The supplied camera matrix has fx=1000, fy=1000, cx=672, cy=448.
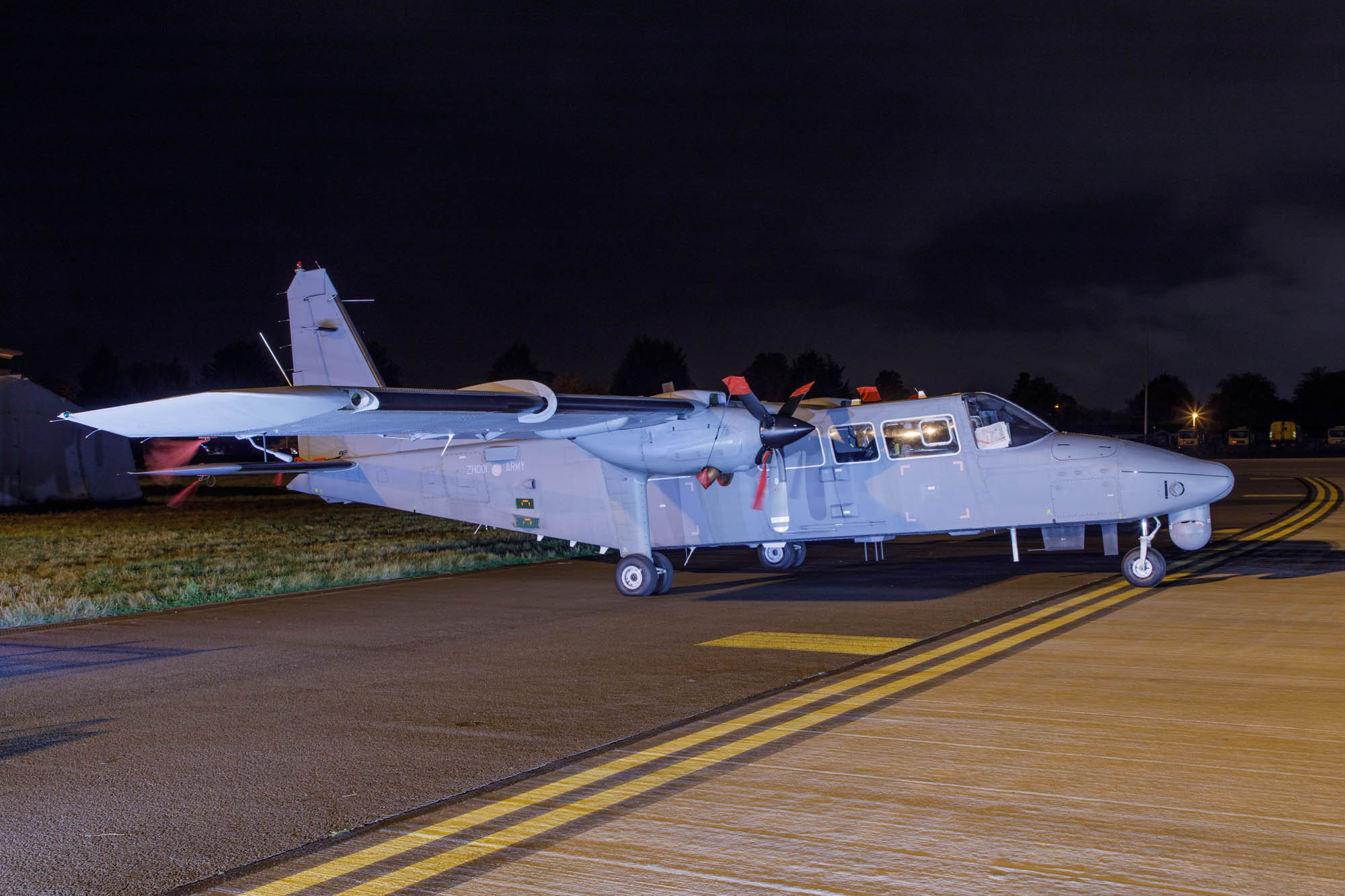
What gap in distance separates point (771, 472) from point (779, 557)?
3502 millimetres

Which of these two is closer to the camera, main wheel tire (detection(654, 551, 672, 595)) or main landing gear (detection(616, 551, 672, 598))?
main landing gear (detection(616, 551, 672, 598))

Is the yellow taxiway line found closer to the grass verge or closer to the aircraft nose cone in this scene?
the aircraft nose cone

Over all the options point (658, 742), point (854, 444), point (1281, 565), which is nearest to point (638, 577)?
point (854, 444)

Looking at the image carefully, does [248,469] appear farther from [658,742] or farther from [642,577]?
[658,742]

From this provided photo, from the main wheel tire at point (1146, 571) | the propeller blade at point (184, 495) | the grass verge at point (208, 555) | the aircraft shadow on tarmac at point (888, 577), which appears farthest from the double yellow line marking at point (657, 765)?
the grass verge at point (208, 555)

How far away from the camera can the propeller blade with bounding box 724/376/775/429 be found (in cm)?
1380

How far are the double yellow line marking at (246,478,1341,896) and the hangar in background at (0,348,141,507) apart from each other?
121 feet

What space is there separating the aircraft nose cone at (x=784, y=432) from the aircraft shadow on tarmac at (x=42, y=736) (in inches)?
339

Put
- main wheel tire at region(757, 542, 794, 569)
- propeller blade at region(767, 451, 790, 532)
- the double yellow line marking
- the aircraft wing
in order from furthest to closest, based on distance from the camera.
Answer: main wheel tire at region(757, 542, 794, 569)
propeller blade at region(767, 451, 790, 532)
the aircraft wing
the double yellow line marking

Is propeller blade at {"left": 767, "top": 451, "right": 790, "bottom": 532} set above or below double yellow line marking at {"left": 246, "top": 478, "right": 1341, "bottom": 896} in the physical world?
above

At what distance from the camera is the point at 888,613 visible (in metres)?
12.5

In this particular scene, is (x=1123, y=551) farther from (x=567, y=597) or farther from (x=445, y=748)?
(x=445, y=748)

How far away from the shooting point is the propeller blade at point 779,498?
14844mm

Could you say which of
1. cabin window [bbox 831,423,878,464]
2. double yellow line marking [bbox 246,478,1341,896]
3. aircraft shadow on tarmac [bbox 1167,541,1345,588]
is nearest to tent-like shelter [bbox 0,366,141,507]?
cabin window [bbox 831,423,878,464]
